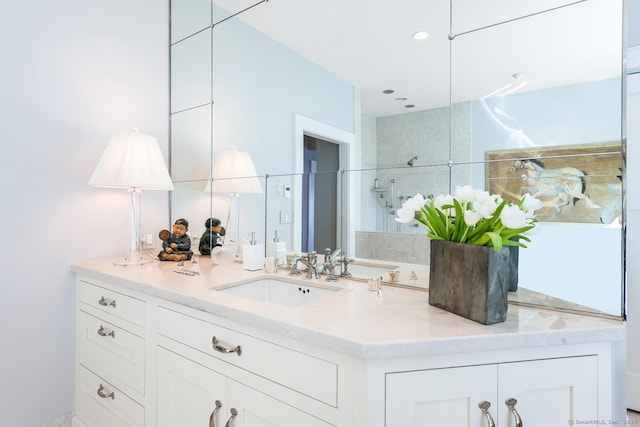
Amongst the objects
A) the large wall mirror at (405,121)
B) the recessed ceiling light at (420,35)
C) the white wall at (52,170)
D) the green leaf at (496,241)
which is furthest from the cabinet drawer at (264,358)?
the recessed ceiling light at (420,35)

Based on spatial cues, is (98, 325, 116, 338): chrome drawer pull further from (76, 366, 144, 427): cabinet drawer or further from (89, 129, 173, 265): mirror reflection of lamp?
(89, 129, 173, 265): mirror reflection of lamp

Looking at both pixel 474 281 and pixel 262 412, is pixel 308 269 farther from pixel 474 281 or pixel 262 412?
pixel 474 281

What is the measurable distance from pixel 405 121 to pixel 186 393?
4.25 ft

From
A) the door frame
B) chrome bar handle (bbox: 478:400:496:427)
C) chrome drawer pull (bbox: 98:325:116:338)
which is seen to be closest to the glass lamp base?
chrome drawer pull (bbox: 98:325:116:338)

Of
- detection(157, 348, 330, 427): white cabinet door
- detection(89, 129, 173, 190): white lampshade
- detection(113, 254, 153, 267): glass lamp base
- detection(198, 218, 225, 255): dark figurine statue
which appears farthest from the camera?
detection(198, 218, 225, 255): dark figurine statue

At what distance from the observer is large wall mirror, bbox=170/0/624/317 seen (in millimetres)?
999

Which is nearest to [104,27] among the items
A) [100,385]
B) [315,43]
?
[315,43]

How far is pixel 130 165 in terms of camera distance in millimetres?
1638

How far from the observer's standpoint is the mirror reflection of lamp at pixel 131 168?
1609 millimetres

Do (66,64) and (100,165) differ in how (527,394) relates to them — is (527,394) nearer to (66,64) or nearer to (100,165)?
(100,165)

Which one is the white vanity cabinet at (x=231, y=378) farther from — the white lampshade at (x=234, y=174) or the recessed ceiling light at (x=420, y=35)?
the recessed ceiling light at (x=420, y=35)

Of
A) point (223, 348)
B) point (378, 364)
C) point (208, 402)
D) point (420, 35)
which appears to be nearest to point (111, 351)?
→ point (208, 402)

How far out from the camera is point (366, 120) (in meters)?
1.46

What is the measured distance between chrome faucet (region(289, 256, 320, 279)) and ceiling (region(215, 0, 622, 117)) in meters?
0.71
